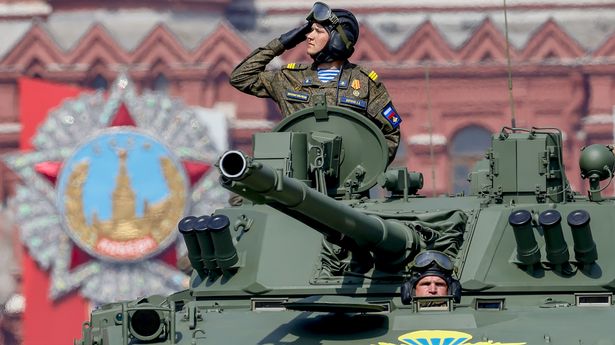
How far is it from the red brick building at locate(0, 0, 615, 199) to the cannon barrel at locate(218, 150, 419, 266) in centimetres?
3170

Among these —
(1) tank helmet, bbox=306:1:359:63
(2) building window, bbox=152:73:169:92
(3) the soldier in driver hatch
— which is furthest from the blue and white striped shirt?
(2) building window, bbox=152:73:169:92

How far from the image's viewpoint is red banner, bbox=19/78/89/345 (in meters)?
51.5

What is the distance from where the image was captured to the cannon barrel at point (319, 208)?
15.5 m

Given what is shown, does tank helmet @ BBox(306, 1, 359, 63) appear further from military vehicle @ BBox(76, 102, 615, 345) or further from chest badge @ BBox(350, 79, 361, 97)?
military vehicle @ BBox(76, 102, 615, 345)

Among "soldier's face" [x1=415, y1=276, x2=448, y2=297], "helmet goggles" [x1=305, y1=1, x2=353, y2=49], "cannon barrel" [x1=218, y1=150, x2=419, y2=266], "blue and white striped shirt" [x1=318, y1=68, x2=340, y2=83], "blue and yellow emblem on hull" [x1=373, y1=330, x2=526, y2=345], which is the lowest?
"blue and yellow emblem on hull" [x1=373, y1=330, x2=526, y2=345]

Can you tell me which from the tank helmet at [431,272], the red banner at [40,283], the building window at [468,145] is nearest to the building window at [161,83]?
the red banner at [40,283]

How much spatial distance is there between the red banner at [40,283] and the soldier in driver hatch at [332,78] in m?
30.2

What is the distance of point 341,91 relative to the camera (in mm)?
21422

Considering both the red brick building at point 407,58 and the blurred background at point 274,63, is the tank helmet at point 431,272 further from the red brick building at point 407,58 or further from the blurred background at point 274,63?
the blurred background at point 274,63

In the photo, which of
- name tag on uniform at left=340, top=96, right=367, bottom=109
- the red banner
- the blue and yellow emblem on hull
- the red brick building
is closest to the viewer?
the blue and yellow emblem on hull

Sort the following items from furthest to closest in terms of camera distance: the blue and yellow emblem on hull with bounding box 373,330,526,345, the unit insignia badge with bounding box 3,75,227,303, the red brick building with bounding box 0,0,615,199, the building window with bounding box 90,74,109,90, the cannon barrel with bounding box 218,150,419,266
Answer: the building window with bounding box 90,74,109,90 < the unit insignia badge with bounding box 3,75,227,303 < the red brick building with bounding box 0,0,615,199 < the blue and yellow emblem on hull with bounding box 373,330,526,345 < the cannon barrel with bounding box 218,150,419,266

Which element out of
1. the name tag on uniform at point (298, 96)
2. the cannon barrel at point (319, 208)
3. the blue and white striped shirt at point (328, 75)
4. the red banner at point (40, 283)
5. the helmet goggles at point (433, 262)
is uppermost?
the red banner at point (40, 283)

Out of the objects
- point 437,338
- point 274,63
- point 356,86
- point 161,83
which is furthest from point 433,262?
point 161,83

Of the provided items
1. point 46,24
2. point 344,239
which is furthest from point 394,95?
point 344,239
